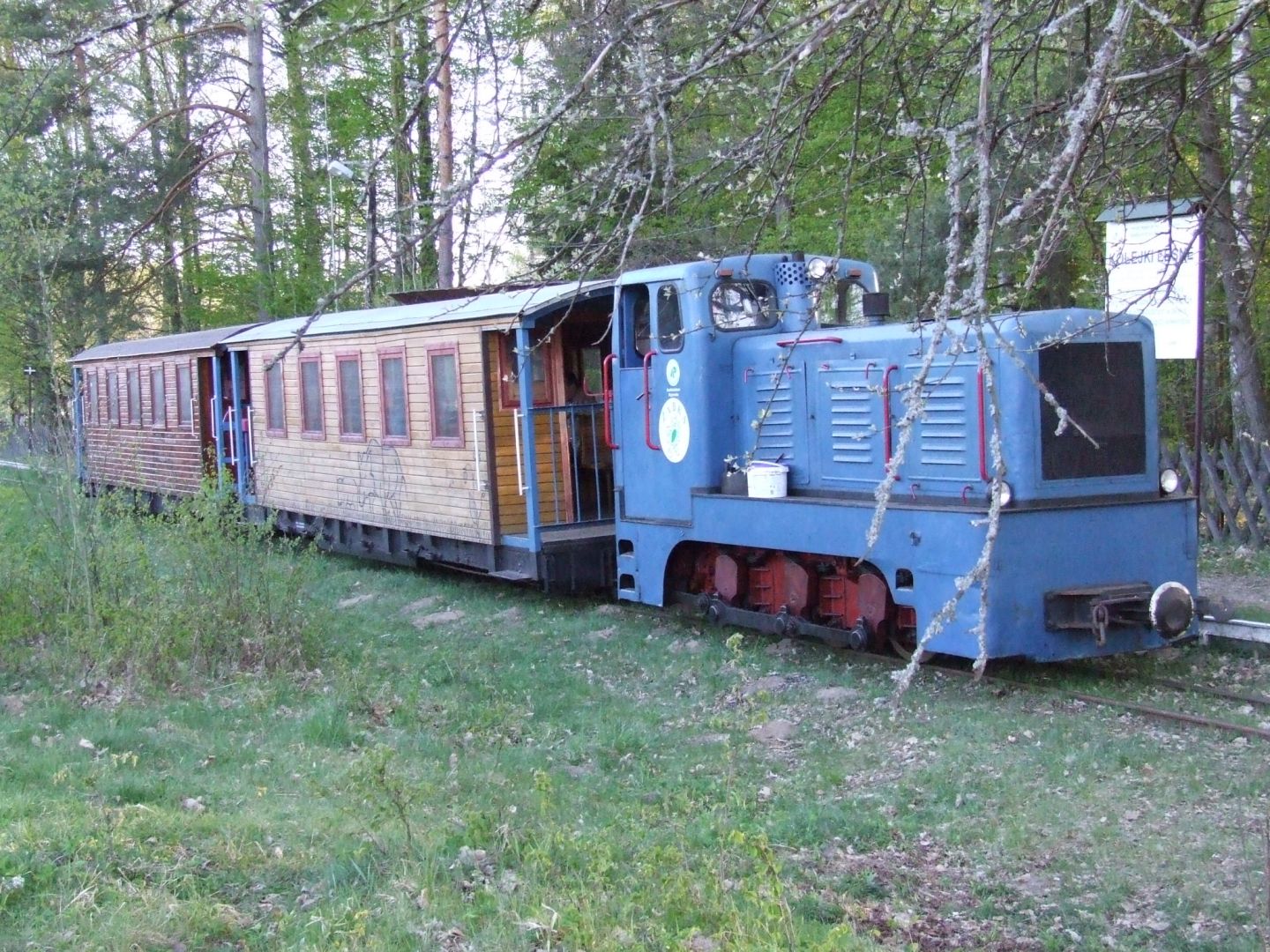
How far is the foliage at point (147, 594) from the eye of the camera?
8953 mm

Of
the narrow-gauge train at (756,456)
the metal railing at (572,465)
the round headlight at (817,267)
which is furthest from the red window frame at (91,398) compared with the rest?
the round headlight at (817,267)

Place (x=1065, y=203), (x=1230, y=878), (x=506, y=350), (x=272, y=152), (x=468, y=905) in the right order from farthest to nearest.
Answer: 1. (x=272, y=152)
2. (x=506, y=350)
3. (x=1230, y=878)
4. (x=468, y=905)
5. (x=1065, y=203)

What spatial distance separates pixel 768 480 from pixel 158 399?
13555 mm

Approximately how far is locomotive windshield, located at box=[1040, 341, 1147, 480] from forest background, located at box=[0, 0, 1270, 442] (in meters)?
0.93

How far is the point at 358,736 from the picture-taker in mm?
7684

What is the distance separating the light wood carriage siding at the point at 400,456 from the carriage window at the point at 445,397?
0.07m

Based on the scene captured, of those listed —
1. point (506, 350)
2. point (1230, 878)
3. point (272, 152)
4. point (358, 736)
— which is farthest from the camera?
point (272, 152)

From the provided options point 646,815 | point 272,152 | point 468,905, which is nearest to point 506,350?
point 646,815

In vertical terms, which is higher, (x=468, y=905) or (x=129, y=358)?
(x=129, y=358)

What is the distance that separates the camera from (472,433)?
40.3 feet

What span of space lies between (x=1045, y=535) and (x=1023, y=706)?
3.65 feet

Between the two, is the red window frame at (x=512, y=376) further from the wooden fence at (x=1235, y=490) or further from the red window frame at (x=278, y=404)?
the wooden fence at (x=1235, y=490)

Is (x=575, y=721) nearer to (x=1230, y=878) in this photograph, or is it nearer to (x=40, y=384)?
(x=1230, y=878)

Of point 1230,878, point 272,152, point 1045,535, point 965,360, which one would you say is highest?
point 272,152
